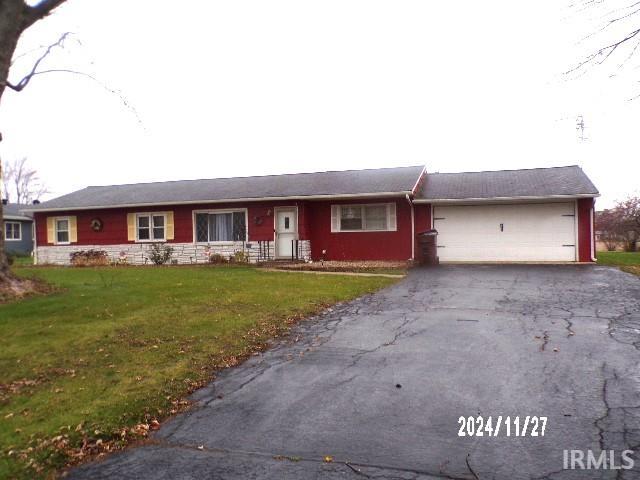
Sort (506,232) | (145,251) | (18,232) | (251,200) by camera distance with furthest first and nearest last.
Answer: (18,232) → (145,251) → (251,200) → (506,232)

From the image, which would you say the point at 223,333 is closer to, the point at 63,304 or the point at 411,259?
the point at 63,304

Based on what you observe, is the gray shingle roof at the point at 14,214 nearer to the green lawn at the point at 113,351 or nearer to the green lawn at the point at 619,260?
the green lawn at the point at 113,351

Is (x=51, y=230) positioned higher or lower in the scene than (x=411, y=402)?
higher

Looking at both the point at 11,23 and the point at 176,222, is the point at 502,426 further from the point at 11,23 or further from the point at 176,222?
the point at 176,222

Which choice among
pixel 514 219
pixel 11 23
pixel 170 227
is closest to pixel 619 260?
pixel 514 219

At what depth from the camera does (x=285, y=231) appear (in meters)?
18.5

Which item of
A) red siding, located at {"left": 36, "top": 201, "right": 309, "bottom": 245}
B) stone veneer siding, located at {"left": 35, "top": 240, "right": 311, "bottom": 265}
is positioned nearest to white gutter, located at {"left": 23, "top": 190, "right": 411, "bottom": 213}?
red siding, located at {"left": 36, "top": 201, "right": 309, "bottom": 245}

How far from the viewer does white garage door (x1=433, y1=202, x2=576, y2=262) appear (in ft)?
54.0

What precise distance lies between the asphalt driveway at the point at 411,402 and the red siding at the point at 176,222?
38.0 ft

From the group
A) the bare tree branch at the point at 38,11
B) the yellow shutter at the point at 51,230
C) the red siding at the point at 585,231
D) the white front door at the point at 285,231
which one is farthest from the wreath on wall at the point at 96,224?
the red siding at the point at 585,231

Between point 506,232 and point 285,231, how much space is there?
8.07 metres

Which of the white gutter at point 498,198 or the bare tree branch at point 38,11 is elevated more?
the bare tree branch at point 38,11

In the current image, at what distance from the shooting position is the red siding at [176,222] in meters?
18.5

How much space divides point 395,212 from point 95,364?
45.2 ft
